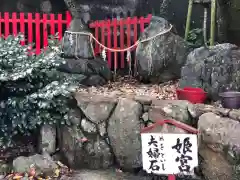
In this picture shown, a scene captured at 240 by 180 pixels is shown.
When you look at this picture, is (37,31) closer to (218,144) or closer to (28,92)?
(28,92)

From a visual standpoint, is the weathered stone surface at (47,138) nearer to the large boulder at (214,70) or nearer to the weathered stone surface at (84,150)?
the weathered stone surface at (84,150)

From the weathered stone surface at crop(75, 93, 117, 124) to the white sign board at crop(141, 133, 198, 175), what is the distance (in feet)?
4.60

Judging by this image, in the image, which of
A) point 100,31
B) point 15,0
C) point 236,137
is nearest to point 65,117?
point 236,137

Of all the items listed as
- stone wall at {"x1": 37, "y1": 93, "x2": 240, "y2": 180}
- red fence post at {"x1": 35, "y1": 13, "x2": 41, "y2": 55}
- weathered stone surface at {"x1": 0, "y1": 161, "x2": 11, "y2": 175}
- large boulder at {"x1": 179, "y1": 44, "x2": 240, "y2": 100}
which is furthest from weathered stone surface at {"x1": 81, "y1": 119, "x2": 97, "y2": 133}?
red fence post at {"x1": 35, "y1": 13, "x2": 41, "y2": 55}

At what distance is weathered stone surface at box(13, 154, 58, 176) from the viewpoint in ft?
15.6

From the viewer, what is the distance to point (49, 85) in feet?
15.9

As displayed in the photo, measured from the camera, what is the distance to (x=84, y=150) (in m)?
5.10

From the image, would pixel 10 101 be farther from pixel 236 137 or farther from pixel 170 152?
pixel 236 137

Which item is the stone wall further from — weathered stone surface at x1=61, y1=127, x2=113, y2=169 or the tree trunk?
the tree trunk

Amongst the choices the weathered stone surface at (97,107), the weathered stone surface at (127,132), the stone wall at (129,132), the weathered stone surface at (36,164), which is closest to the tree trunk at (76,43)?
the stone wall at (129,132)

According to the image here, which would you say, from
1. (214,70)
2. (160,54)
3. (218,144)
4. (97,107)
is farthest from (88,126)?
(160,54)

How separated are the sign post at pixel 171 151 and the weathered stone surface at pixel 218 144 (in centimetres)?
92

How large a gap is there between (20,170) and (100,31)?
377 cm

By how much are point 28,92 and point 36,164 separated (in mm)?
958
